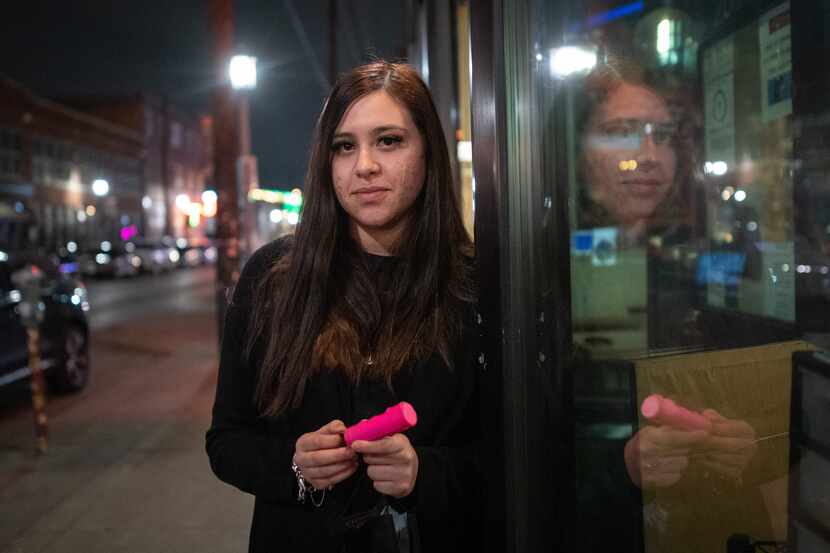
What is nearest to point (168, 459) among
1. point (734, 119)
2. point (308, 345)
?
point (308, 345)

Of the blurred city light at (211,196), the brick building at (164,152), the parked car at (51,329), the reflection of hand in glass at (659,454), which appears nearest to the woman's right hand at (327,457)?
the reflection of hand in glass at (659,454)

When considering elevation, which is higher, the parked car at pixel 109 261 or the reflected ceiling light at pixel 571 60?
the reflected ceiling light at pixel 571 60

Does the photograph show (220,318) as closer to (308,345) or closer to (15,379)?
(15,379)

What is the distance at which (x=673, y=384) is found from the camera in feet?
5.87

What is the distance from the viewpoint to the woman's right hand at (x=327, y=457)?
5.05 ft

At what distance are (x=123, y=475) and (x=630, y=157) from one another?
14.7ft

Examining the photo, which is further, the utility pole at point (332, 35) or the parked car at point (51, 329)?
the utility pole at point (332, 35)

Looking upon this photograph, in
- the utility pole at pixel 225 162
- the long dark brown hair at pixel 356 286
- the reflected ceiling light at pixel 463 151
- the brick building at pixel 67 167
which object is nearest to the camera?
the long dark brown hair at pixel 356 286

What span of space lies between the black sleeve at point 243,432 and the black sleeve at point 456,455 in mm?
303

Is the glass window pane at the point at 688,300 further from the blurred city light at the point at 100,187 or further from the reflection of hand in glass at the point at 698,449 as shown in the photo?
the blurred city light at the point at 100,187

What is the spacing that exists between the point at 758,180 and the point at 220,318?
845cm

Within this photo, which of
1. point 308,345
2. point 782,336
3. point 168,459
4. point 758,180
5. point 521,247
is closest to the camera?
point 521,247

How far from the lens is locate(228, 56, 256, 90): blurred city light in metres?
10.1

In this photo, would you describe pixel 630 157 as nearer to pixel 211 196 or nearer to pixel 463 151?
pixel 463 151
